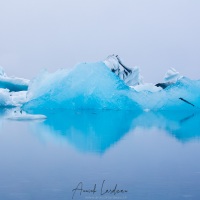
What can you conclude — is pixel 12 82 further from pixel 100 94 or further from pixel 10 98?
pixel 100 94

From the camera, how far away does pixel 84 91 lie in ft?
22.3

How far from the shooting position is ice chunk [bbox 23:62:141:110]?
673 cm

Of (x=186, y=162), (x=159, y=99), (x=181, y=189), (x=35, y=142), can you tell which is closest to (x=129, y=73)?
(x=159, y=99)

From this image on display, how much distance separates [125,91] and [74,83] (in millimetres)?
897

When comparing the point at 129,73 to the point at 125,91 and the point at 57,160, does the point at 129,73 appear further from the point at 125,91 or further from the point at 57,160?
the point at 57,160

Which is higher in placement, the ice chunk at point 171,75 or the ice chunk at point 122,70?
the ice chunk at point 171,75

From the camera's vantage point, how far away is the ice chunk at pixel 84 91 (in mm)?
6727

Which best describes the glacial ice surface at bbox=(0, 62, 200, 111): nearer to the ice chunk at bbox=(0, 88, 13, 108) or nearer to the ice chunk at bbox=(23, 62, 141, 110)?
the ice chunk at bbox=(23, 62, 141, 110)

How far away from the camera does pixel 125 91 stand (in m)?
6.68

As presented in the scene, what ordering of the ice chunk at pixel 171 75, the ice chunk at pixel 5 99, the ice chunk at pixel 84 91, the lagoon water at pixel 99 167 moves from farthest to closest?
the ice chunk at pixel 171 75, the ice chunk at pixel 5 99, the ice chunk at pixel 84 91, the lagoon water at pixel 99 167
